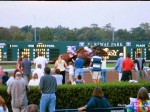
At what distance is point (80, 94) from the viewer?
1586 centimetres

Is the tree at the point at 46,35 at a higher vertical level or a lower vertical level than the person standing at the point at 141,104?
higher

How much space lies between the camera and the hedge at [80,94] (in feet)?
50.7

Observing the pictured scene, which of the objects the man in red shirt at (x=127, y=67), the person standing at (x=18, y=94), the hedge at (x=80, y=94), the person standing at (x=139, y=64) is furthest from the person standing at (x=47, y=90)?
the person standing at (x=139, y=64)

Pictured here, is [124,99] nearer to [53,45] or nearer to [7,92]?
[7,92]

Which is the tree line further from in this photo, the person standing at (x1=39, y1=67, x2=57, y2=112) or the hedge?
the person standing at (x1=39, y1=67, x2=57, y2=112)

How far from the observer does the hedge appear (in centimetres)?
1546

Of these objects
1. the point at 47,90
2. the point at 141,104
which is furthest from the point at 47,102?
the point at 141,104

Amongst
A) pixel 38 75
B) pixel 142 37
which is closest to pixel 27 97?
pixel 38 75

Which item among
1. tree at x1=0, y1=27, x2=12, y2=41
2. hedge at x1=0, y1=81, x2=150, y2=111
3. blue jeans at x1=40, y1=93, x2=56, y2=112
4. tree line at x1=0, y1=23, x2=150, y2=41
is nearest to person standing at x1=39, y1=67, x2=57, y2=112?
blue jeans at x1=40, y1=93, x2=56, y2=112

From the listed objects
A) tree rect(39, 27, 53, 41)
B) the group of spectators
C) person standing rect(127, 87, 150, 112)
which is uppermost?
tree rect(39, 27, 53, 41)

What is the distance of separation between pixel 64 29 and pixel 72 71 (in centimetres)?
3901

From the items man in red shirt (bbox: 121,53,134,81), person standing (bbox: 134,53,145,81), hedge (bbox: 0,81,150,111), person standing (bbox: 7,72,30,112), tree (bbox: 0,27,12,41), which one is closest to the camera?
person standing (bbox: 7,72,30,112)

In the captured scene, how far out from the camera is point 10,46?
32.0 m

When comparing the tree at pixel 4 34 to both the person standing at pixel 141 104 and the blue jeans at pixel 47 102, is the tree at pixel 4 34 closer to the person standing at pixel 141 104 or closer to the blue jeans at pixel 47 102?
the blue jeans at pixel 47 102
